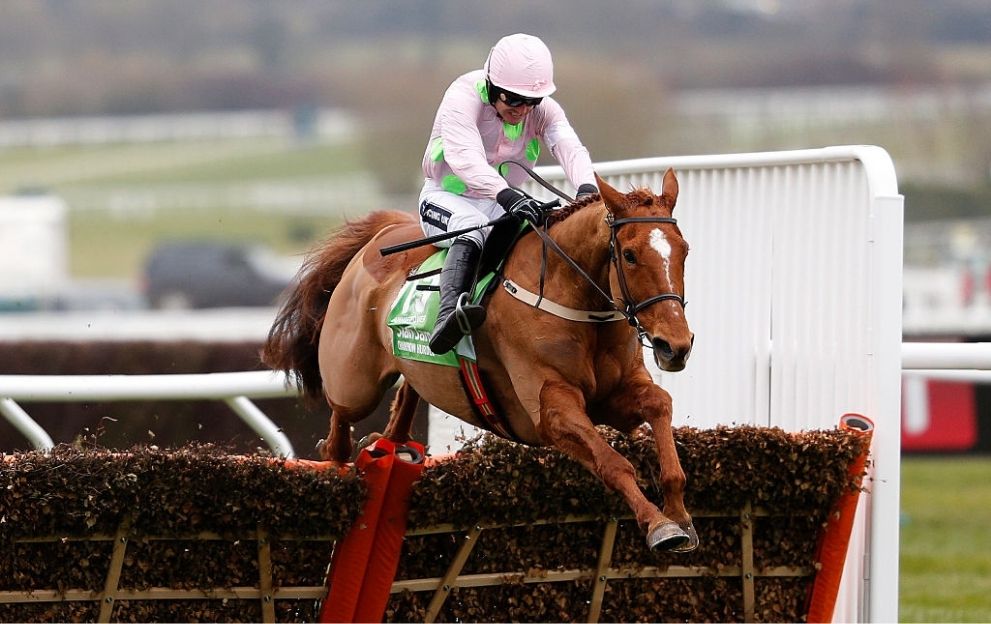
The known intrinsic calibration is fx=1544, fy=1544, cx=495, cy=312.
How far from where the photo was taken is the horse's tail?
6.33 m

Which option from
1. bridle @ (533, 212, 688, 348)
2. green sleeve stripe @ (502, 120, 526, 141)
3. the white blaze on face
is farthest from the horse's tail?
the white blaze on face

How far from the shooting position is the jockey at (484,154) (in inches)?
200

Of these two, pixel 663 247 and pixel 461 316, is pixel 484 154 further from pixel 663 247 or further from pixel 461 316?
pixel 663 247

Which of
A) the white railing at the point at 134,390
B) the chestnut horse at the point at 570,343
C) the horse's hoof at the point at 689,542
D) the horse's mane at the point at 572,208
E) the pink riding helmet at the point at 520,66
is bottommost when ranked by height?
the horse's hoof at the point at 689,542

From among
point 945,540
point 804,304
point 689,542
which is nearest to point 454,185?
point 804,304

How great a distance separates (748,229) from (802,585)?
49.9 inches

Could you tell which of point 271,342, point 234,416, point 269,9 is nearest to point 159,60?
point 269,9

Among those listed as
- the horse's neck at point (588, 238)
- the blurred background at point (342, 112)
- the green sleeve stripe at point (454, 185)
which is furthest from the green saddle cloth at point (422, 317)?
the blurred background at point (342, 112)

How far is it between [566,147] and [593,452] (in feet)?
4.06

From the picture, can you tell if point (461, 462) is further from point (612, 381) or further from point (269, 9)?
point (269, 9)

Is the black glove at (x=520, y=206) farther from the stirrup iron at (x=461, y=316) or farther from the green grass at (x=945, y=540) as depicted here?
the green grass at (x=945, y=540)

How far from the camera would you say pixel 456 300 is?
16.6ft

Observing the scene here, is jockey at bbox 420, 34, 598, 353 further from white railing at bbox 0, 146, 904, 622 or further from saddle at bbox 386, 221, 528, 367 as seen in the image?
white railing at bbox 0, 146, 904, 622

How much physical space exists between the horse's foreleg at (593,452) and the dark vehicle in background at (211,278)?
2821cm
